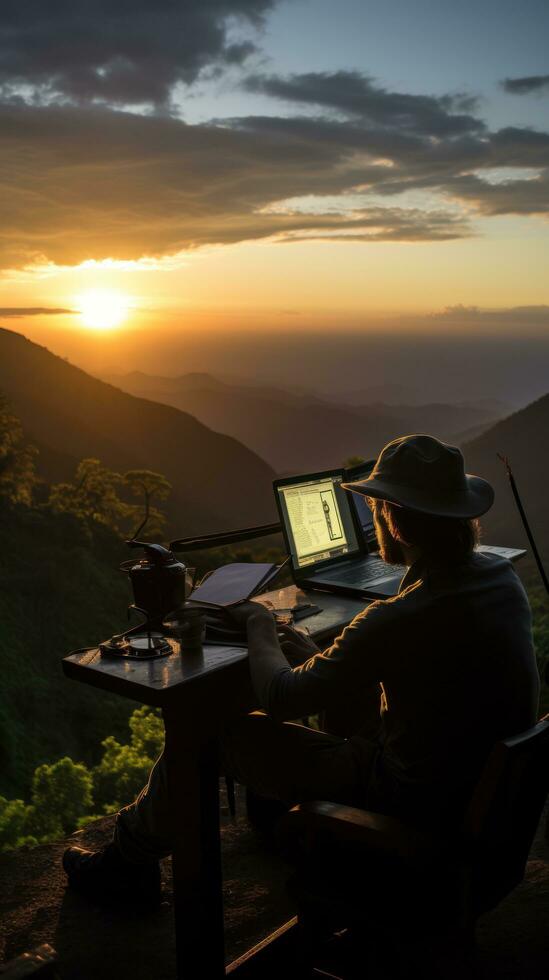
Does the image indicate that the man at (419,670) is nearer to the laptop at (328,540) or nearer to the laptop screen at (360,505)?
the laptop at (328,540)

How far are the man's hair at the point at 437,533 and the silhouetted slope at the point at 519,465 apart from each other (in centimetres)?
3511

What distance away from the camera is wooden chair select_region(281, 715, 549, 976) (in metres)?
1.68

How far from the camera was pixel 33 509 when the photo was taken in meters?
32.4

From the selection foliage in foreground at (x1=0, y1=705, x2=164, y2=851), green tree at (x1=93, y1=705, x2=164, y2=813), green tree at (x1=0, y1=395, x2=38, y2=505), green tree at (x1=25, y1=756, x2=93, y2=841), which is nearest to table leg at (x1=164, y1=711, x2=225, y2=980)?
foliage in foreground at (x1=0, y1=705, x2=164, y2=851)

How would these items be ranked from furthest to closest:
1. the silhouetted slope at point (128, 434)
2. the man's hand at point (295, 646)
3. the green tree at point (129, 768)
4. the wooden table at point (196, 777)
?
the silhouetted slope at point (128, 434), the green tree at point (129, 768), the man's hand at point (295, 646), the wooden table at point (196, 777)

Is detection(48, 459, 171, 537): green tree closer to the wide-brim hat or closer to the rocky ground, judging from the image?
the rocky ground

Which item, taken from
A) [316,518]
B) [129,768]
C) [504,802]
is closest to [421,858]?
[504,802]

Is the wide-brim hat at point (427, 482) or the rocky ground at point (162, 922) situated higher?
the wide-brim hat at point (427, 482)

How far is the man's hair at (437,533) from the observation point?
6.32 ft

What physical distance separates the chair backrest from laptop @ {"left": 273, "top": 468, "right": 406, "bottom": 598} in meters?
1.25

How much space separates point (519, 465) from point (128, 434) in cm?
3047

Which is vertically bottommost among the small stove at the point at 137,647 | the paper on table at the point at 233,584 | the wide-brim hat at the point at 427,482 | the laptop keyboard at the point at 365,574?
the laptop keyboard at the point at 365,574

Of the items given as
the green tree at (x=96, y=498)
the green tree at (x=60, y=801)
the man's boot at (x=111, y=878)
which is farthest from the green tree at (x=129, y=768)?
the green tree at (x=96, y=498)

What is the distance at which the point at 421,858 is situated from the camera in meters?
1.70
